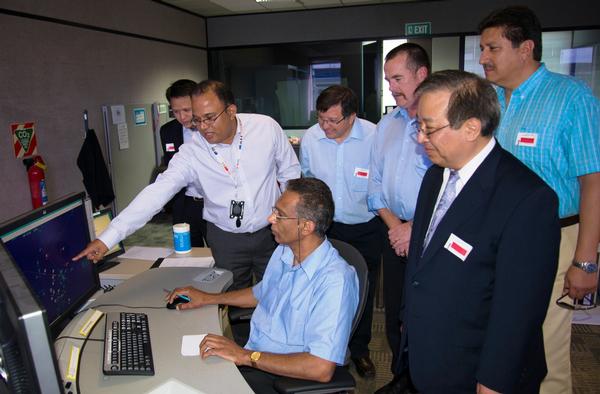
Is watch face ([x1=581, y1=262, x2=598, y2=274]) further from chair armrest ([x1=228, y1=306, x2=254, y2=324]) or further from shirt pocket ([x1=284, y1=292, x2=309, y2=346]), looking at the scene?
chair armrest ([x1=228, y1=306, x2=254, y2=324])

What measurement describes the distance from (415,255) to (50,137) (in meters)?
3.75

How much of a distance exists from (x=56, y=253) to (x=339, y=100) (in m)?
1.62

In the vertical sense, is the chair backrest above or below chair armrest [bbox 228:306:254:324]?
above

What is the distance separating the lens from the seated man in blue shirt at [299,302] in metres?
1.46

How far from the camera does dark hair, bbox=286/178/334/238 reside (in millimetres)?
1643

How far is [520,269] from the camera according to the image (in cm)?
111

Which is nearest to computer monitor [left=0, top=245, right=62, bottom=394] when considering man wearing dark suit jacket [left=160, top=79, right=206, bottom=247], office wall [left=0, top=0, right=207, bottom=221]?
man wearing dark suit jacket [left=160, top=79, right=206, bottom=247]

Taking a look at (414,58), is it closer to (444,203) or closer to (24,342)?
(444,203)

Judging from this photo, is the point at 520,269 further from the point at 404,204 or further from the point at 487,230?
the point at 404,204

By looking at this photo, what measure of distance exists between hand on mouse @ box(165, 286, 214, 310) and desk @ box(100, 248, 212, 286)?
1.55 ft

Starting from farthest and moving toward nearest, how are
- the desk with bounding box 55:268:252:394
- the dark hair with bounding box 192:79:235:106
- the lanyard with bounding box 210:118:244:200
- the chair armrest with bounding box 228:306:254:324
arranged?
the lanyard with bounding box 210:118:244:200 < the dark hair with bounding box 192:79:235:106 < the chair armrest with bounding box 228:306:254:324 < the desk with bounding box 55:268:252:394

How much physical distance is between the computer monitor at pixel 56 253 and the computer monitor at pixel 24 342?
18.4 inches

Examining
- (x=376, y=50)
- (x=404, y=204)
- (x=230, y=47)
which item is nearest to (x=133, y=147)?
(x=230, y=47)

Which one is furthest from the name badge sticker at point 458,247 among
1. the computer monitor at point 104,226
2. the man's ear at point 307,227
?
the computer monitor at point 104,226
